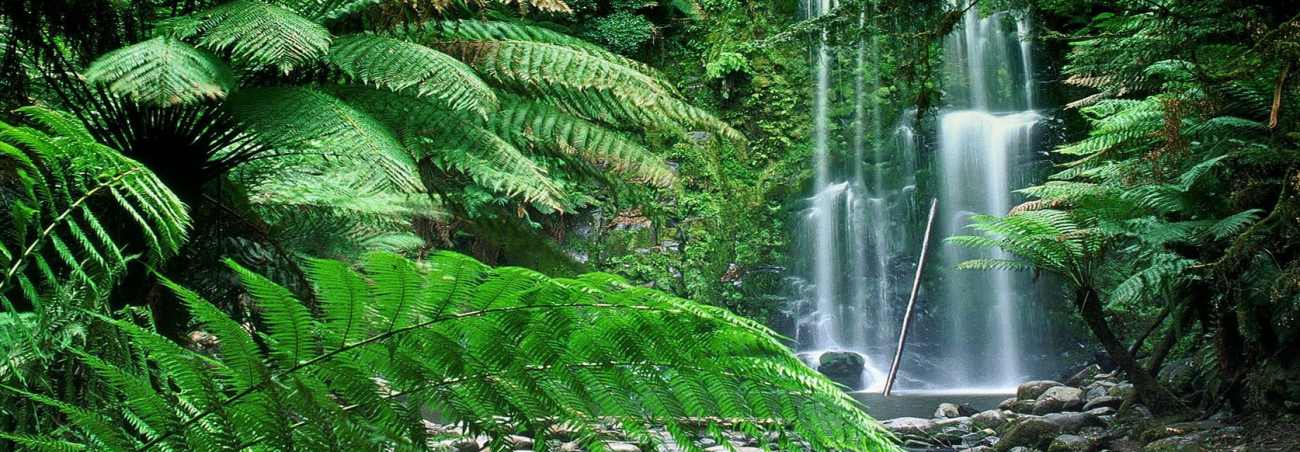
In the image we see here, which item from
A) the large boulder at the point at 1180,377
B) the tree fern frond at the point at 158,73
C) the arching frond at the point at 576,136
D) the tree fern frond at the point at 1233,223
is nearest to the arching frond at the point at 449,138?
the arching frond at the point at 576,136

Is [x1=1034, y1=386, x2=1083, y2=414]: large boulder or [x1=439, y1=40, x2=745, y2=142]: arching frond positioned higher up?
[x1=439, y1=40, x2=745, y2=142]: arching frond

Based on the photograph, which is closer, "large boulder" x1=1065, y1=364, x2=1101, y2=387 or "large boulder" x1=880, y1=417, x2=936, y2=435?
"large boulder" x1=880, y1=417, x2=936, y2=435

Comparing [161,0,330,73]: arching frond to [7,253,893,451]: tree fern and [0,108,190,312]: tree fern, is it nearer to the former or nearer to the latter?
[0,108,190,312]: tree fern

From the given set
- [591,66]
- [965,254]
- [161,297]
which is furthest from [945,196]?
[161,297]

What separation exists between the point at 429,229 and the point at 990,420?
3.32m

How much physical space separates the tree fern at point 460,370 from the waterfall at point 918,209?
7129 mm

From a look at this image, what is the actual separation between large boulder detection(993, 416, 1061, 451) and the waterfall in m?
3.27

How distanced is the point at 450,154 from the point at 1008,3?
9.05 feet

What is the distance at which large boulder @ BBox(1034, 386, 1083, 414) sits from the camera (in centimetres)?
520

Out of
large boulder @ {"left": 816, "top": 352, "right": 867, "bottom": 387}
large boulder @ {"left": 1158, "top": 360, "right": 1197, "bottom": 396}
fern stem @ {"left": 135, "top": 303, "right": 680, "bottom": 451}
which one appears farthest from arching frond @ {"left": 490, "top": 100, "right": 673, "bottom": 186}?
large boulder @ {"left": 816, "top": 352, "right": 867, "bottom": 387}

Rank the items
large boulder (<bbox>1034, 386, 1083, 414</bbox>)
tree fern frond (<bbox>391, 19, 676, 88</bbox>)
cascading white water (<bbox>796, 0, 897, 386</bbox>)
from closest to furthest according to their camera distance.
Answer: tree fern frond (<bbox>391, 19, 676, 88</bbox>), large boulder (<bbox>1034, 386, 1083, 414</bbox>), cascading white water (<bbox>796, 0, 897, 386</bbox>)

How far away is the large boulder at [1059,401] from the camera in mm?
5195

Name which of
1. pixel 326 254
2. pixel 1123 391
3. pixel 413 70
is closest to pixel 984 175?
pixel 1123 391

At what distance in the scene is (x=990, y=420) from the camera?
16.6ft
